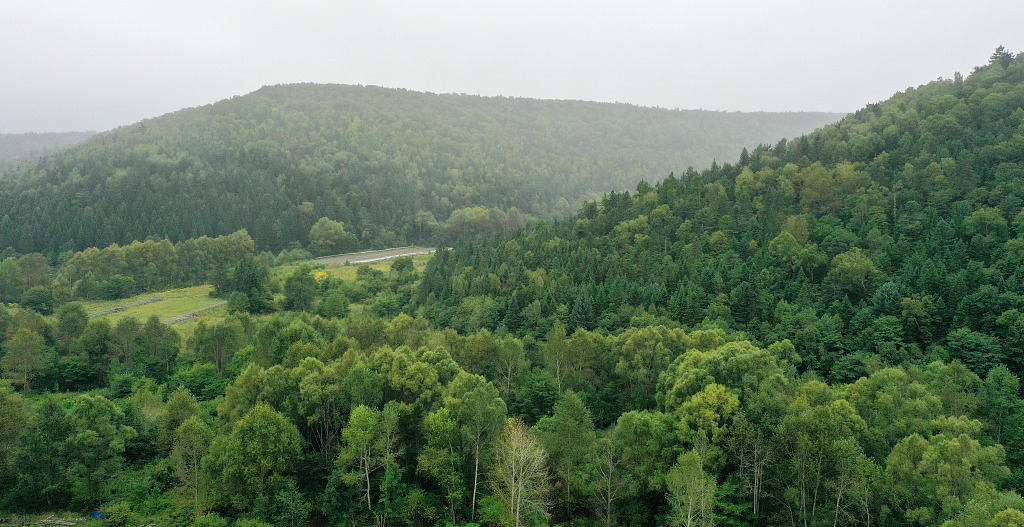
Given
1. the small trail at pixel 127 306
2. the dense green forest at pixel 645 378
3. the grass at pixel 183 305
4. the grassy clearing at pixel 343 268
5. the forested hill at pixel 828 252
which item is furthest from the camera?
the grassy clearing at pixel 343 268

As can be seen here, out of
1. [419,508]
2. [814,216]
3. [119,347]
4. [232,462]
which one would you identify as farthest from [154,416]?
[814,216]

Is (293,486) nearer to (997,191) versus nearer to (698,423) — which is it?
(698,423)

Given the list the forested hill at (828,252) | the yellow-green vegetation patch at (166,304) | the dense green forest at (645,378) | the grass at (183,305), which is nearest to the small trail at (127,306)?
the yellow-green vegetation patch at (166,304)

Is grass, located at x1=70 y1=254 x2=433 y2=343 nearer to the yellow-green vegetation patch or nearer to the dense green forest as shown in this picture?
the yellow-green vegetation patch

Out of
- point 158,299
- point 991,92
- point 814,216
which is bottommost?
point 158,299

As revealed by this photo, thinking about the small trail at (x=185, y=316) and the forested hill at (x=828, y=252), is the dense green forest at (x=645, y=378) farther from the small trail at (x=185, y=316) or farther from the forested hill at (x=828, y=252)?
the small trail at (x=185, y=316)

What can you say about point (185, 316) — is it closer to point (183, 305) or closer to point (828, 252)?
point (183, 305)
